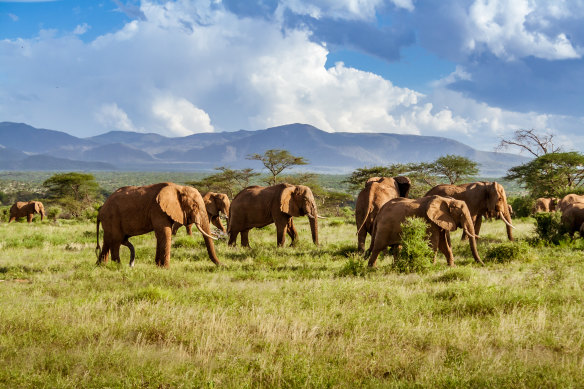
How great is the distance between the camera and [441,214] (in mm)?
10906

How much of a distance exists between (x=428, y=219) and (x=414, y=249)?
3.80 feet

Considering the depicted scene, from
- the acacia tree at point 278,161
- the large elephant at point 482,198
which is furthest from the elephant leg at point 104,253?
the acacia tree at point 278,161

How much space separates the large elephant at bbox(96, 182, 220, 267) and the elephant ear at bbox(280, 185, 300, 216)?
4191mm

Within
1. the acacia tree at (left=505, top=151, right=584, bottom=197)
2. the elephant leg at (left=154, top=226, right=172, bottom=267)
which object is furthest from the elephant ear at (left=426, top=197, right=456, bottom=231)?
the acacia tree at (left=505, top=151, right=584, bottom=197)

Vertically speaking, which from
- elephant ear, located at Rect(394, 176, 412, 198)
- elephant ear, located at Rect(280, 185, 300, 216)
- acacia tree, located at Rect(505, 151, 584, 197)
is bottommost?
elephant ear, located at Rect(280, 185, 300, 216)

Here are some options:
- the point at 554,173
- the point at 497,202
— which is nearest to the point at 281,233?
the point at 497,202

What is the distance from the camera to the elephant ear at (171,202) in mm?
11297

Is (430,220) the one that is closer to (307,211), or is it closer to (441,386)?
(307,211)

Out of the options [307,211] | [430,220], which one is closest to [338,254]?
[307,211]

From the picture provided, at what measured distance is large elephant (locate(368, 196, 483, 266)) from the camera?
10781 millimetres

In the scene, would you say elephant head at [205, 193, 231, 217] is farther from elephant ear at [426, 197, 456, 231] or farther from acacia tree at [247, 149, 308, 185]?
acacia tree at [247, 149, 308, 185]

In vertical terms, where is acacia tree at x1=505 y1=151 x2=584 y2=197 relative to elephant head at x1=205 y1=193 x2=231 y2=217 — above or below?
above

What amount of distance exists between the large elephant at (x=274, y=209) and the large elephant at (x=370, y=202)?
7.19 feet

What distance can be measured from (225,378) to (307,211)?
37.4 ft
